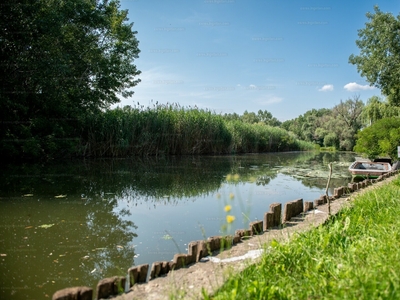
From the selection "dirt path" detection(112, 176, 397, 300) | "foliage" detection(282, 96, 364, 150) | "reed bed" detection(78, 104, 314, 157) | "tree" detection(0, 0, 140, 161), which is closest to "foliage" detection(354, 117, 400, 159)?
"reed bed" detection(78, 104, 314, 157)

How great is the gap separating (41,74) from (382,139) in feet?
46.8

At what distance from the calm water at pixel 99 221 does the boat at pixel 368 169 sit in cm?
204

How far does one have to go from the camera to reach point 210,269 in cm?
229

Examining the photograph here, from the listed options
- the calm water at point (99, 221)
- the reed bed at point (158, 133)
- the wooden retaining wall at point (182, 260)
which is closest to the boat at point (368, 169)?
the calm water at point (99, 221)

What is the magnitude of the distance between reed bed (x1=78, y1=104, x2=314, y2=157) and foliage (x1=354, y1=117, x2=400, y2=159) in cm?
977

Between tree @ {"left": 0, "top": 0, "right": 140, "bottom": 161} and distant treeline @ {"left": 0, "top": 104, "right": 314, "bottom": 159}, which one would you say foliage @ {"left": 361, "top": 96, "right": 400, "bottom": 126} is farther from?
tree @ {"left": 0, "top": 0, "right": 140, "bottom": 161}

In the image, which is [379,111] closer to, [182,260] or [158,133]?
[158,133]

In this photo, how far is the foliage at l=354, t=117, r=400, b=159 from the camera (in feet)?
40.8

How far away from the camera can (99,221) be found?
4492mm

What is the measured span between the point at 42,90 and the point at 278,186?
1051 cm

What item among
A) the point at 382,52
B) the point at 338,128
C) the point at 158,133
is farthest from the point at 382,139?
the point at 338,128

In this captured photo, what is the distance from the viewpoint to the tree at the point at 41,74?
11.4m

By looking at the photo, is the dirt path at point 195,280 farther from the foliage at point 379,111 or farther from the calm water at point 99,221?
the foliage at point 379,111

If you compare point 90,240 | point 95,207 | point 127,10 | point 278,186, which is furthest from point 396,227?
point 127,10
